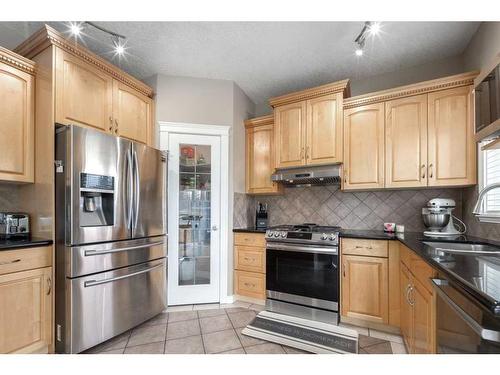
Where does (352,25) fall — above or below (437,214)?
above

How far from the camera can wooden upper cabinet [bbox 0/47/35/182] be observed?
72.9 inches

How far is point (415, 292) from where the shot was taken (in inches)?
63.3

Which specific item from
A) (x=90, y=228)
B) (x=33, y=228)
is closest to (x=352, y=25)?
(x=90, y=228)

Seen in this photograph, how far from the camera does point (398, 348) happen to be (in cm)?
196

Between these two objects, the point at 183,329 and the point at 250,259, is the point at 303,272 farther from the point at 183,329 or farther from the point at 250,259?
the point at 183,329

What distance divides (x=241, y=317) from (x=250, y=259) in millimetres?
626

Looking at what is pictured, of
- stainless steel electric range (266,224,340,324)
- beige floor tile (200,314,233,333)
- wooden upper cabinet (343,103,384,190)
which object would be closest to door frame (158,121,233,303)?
beige floor tile (200,314,233,333)

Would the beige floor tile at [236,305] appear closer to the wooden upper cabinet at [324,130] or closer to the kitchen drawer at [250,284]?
the kitchen drawer at [250,284]

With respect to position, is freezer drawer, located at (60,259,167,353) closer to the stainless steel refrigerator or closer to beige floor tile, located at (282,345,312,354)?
the stainless steel refrigerator

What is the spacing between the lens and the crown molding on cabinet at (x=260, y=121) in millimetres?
3166

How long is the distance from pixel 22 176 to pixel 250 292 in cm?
244

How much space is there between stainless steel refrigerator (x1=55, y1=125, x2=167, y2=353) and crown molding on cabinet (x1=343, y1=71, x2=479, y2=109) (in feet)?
7.25

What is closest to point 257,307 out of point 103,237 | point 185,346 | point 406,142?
point 185,346
